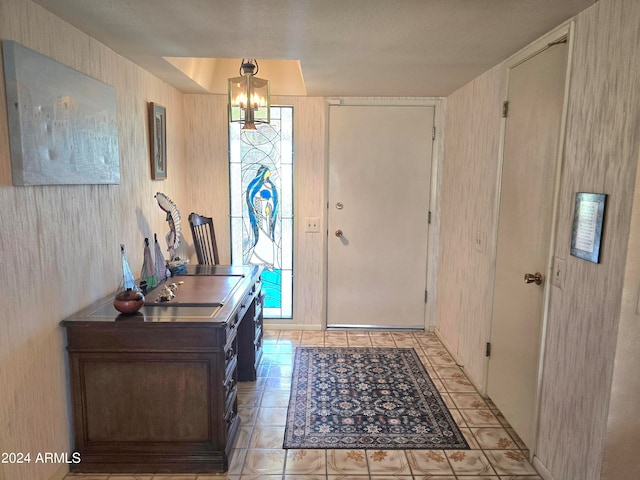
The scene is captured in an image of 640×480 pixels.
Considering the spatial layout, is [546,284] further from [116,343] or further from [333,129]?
[333,129]

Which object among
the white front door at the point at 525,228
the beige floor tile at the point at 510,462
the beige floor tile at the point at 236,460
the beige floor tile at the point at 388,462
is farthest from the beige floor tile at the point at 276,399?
the white front door at the point at 525,228

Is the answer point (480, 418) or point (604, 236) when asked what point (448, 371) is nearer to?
point (480, 418)

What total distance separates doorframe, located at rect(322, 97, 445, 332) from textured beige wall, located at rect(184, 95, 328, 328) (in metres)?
0.04

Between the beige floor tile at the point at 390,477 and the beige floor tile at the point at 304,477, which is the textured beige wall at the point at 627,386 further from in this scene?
the beige floor tile at the point at 304,477

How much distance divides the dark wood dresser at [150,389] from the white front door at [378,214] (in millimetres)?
2051

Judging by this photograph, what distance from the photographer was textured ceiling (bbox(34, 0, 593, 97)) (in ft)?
5.76

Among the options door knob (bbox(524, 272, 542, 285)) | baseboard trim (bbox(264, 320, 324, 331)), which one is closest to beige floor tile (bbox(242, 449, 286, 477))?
door knob (bbox(524, 272, 542, 285))

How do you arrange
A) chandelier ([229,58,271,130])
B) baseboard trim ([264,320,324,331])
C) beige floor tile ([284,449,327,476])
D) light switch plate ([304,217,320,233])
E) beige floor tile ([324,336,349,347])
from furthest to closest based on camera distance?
baseboard trim ([264,320,324,331])
light switch plate ([304,217,320,233])
beige floor tile ([324,336,349,347])
chandelier ([229,58,271,130])
beige floor tile ([284,449,327,476])

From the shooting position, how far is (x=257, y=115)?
256 cm

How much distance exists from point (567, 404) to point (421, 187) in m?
2.37

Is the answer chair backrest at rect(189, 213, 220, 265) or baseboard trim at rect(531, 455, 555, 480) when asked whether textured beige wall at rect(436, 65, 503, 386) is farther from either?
chair backrest at rect(189, 213, 220, 265)

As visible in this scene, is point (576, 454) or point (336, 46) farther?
point (336, 46)

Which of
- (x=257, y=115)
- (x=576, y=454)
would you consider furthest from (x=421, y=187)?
(x=576, y=454)

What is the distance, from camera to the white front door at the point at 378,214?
12.6ft
